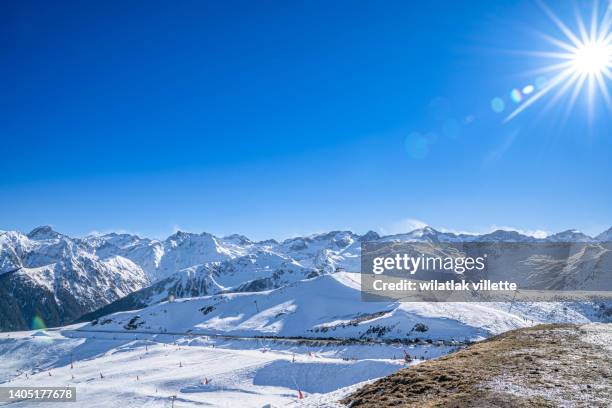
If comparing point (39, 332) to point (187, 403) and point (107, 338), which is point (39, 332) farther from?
point (187, 403)

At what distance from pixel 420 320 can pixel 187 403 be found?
5313cm

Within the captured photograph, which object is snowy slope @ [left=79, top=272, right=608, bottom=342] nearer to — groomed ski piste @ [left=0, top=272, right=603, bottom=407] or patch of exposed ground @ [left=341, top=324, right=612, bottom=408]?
groomed ski piste @ [left=0, top=272, right=603, bottom=407]

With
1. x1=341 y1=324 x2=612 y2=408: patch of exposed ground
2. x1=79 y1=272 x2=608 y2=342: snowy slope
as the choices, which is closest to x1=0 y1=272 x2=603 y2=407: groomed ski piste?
x1=79 y1=272 x2=608 y2=342: snowy slope

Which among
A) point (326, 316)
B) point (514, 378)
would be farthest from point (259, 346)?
point (514, 378)

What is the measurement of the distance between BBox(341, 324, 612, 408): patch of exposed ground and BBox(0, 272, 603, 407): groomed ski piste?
12.4ft

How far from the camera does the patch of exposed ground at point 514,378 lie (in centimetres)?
1602

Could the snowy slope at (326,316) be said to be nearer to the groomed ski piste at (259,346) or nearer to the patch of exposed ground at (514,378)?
the groomed ski piste at (259,346)

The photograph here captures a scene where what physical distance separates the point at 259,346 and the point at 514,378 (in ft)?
217

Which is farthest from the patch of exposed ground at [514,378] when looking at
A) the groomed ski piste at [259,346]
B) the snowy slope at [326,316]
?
the snowy slope at [326,316]

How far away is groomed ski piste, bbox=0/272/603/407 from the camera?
4428 centimetres

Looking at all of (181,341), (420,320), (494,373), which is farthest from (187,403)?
(181,341)

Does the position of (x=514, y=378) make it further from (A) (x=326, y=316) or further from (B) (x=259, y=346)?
(A) (x=326, y=316)

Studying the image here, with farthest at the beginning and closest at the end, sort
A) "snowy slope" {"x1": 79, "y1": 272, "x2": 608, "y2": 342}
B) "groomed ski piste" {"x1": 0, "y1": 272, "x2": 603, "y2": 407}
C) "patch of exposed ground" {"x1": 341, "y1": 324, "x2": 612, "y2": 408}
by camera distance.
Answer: "snowy slope" {"x1": 79, "y1": 272, "x2": 608, "y2": 342} → "groomed ski piste" {"x1": 0, "y1": 272, "x2": 603, "y2": 407} → "patch of exposed ground" {"x1": 341, "y1": 324, "x2": 612, "y2": 408}

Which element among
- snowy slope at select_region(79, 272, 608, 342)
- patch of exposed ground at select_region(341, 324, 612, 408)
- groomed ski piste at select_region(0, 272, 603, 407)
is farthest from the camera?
snowy slope at select_region(79, 272, 608, 342)
